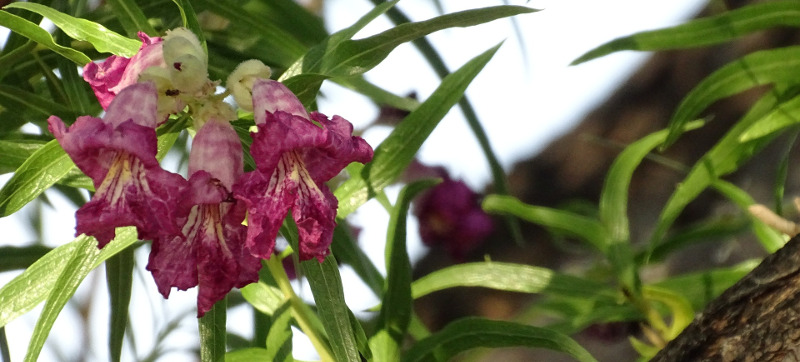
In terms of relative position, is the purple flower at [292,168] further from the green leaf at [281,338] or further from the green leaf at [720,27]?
the green leaf at [720,27]

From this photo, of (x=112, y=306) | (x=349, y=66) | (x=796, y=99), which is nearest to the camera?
(x=349, y=66)

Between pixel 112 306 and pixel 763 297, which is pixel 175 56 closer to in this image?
pixel 112 306

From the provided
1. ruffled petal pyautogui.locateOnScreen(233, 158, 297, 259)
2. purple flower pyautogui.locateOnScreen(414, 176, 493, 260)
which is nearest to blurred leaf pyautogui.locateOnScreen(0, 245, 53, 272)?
ruffled petal pyautogui.locateOnScreen(233, 158, 297, 259)

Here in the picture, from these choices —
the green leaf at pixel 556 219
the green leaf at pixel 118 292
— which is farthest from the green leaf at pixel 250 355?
the green leaf at pixel 556 219

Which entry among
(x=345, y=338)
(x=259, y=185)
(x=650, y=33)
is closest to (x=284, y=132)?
(x=259, y=185)

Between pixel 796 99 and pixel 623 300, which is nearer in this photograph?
pixel 796 99

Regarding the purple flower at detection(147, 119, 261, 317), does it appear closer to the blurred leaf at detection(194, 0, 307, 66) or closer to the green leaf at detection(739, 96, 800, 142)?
the blurred leaf at detection(194, 0, 307, 66)
